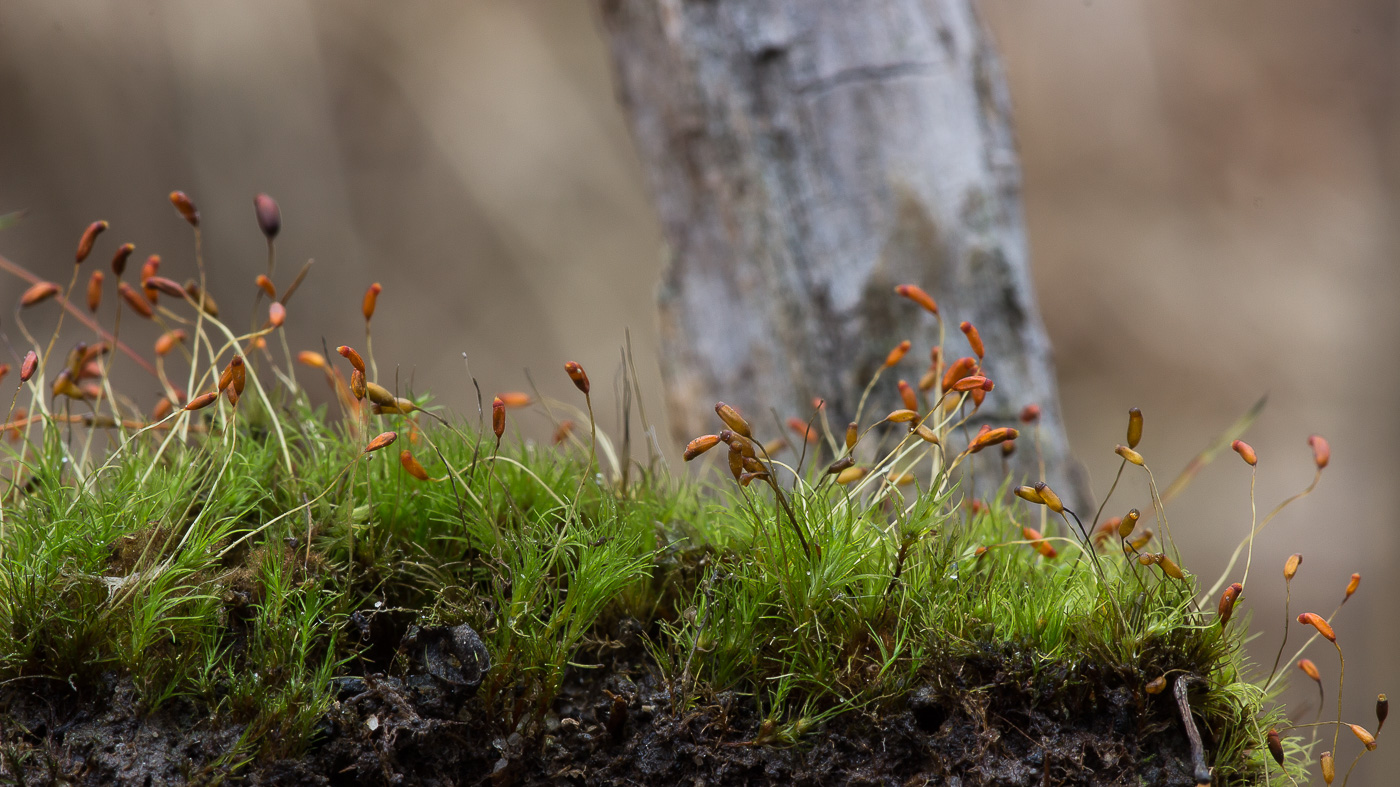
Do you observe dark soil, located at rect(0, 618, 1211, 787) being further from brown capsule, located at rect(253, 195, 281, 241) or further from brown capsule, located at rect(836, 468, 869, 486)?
brown capsule, located at rect(253, 195, 281, 241)

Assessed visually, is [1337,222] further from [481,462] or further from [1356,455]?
[481,462]

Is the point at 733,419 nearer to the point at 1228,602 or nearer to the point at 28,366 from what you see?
the point at 1228,602

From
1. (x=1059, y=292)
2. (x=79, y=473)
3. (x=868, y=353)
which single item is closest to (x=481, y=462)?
(x=79, y=473)

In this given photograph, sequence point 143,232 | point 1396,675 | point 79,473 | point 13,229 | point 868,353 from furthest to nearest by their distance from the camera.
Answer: point 143,232
point 13,229
point 1396,675
point 868,353
point 79,473

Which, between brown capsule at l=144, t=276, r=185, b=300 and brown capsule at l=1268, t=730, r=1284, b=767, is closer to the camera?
brown capsule at l=1268, t=730, r=1284, b=767

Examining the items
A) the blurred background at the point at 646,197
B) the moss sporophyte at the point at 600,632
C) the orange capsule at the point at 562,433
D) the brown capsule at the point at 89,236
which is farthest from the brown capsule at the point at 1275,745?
the blurred background at the point at 646,197

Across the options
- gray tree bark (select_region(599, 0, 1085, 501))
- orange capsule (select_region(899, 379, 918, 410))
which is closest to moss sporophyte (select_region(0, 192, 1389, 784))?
orange capsule (select_region(899, 379, 918, 410))

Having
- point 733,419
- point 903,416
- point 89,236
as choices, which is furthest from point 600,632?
point 89,236
